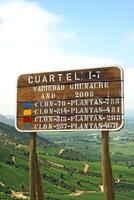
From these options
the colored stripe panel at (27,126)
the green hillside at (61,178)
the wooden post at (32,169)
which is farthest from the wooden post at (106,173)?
the green hillside at (61,178)

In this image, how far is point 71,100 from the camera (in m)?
12.7

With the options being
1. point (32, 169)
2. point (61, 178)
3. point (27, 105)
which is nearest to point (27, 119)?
point (27, 105)

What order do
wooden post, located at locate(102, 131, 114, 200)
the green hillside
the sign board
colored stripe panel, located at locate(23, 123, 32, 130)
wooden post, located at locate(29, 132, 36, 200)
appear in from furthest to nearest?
the green hillside → colored stripe panel, located at locate(23, 123, 32, 130) → wooden post, located at locate(29, 132, 36, 200) → the sign board → wooden post, located at locate(102, 131, 114, 200)

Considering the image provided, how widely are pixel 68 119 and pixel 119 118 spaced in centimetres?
153

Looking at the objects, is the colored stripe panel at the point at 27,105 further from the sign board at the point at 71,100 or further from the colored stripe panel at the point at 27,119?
the colored stripe panel at the point at 27,119

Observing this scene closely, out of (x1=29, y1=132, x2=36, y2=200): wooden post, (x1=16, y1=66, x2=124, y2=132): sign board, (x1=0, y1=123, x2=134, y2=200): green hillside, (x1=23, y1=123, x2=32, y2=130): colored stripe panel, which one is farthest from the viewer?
(x1=0, y1=123, x2=134, y2=200): green hillside

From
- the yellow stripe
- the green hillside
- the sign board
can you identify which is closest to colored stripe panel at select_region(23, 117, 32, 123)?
the sign board

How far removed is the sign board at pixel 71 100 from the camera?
12.0 m

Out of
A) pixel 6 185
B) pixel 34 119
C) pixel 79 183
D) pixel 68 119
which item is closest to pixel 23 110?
pixel 34 119

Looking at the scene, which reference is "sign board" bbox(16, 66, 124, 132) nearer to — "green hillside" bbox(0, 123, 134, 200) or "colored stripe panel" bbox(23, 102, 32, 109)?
"colored stripe panel" bbox(23, 102, 32, 109)

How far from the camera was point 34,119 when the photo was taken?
13.3m

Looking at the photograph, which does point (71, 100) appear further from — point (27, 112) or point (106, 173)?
point (106, 173)

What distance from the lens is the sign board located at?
39.5 feet

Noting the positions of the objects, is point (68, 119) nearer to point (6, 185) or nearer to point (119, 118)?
point (119, 118)
